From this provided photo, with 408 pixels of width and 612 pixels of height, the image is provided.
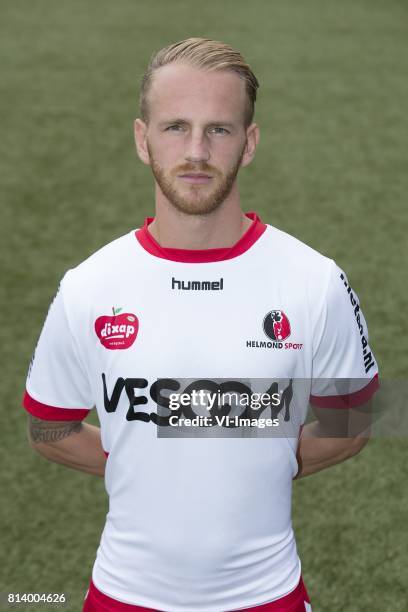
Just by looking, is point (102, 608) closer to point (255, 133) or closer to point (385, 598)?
point (255, 133)

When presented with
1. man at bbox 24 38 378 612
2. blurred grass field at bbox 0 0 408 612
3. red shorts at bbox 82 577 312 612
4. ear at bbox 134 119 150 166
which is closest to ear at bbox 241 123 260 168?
man at bbox 24 38 378 612

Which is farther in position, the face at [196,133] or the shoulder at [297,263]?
the shoulder at [297,263]

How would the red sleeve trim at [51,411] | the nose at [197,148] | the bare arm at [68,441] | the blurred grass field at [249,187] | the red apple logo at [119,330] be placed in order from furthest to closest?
the blurred grass field at [249,187] < the bare arm at [68,441] < the red sleeve trim at [51,411] < the red apple logo at [119,330] < the nose at [197,148]

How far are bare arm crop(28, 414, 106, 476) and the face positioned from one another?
33.2 inches

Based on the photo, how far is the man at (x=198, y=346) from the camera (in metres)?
2.51

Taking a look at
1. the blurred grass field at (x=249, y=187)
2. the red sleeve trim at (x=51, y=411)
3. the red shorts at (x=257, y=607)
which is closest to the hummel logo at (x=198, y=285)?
the red sleeve trim at (x=51, y=411)

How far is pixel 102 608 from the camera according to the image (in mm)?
2674

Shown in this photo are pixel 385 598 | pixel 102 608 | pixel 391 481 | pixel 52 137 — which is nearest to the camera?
pixel 102 608

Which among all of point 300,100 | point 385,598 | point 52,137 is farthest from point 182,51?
point 300,100

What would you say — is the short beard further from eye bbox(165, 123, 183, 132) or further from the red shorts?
the red shorts

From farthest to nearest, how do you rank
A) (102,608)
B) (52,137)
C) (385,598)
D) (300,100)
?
(300,100) → (52,137) → (385,598) → (102,608)

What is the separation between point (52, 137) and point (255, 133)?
23.5 feet

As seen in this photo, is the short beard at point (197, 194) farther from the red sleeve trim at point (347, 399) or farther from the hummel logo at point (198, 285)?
the red sleeve trim at point (347, 399)

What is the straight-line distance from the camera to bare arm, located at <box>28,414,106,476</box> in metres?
2.90
